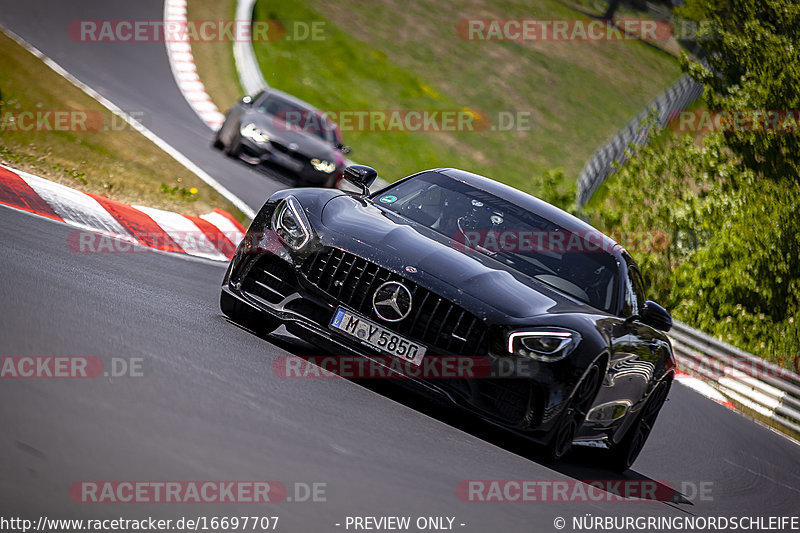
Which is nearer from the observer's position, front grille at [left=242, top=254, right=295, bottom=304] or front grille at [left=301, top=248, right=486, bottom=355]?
front grille at [left=301, top=248, right=486, bottom=355]

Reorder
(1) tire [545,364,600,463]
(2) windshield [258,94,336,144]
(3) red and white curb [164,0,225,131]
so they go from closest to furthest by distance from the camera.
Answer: (1) tire [545,364,600,463] → (2) windshield [258,94,336,144] → (3) red and white curb [164,0,225,131]

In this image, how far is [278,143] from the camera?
57.2 ft

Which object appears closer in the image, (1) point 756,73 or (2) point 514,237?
(2) point 514,237

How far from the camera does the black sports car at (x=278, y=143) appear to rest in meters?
17.4

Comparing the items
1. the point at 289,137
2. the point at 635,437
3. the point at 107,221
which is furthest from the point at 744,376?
the point at 107,221

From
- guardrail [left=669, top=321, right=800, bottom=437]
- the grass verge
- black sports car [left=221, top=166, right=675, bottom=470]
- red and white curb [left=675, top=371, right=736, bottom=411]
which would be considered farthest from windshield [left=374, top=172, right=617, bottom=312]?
red and white curb [left=675, top=371, right=736, bottom=411]

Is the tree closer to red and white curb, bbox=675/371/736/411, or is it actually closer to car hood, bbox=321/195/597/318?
red and white curb, bbox=675/371/736/411

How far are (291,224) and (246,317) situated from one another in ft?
2.60

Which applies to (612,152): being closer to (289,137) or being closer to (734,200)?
(734,200)

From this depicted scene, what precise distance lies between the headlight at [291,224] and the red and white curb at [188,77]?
15.0 metres

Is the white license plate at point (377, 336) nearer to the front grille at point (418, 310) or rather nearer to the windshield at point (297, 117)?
the front grille at point (418, 310)

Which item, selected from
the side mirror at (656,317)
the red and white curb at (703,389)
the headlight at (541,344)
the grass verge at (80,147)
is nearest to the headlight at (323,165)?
the grass verge at (80,147)

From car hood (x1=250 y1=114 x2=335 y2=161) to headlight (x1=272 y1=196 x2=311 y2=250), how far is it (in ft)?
35.7

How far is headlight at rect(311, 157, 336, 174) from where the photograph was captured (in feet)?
58.0
